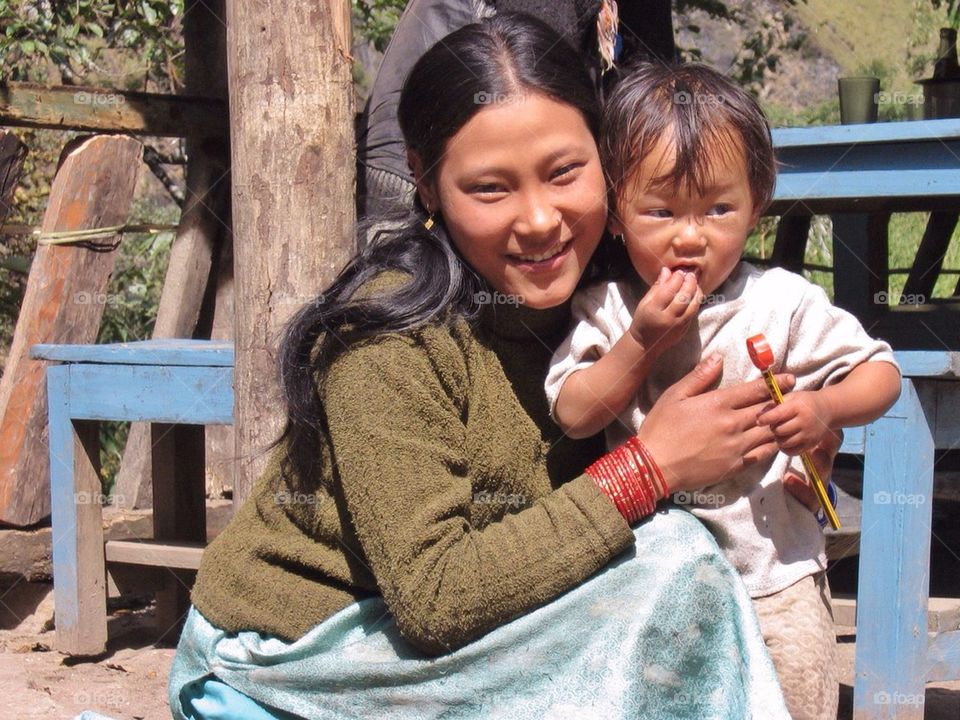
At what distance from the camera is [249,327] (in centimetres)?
275

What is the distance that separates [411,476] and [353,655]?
0.34 m

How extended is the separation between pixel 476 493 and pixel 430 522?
187 mm

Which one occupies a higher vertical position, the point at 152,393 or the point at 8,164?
the point at 8,164

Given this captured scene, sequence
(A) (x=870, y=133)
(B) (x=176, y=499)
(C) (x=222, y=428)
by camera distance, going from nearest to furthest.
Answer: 1. (A) (x=870, y=133)
2. (B) (x=176, y=499)
3. (C) (x=222, y=428)

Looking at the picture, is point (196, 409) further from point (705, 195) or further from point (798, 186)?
point (705, 195)

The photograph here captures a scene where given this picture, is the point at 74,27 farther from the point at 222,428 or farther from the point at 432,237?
the point at 432,237

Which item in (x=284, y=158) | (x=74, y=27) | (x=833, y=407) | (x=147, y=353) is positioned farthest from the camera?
(x=74, y=27)

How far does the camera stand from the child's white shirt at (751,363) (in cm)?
201

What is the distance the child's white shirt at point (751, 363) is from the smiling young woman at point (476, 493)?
0.32ft

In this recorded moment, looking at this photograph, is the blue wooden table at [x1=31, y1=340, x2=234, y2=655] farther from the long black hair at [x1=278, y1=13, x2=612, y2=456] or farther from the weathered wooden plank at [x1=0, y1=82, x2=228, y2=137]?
the long black hair at [x1=278, y1=13, x2=612, y2=456]

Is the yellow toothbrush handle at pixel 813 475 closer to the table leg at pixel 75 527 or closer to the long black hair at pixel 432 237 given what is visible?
the long black hair at pixel 432 237

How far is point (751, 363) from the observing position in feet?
6.63

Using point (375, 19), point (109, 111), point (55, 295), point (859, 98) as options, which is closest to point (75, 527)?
point (55, 295)

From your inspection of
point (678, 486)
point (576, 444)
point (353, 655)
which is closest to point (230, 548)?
point (353, 655)
